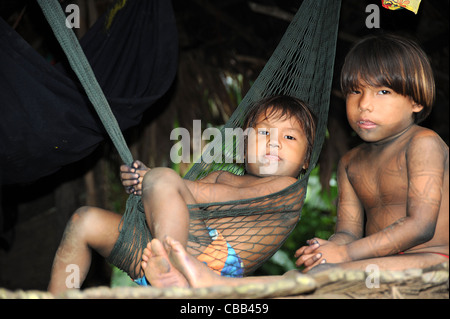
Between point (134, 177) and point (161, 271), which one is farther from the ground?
point (134, 177)

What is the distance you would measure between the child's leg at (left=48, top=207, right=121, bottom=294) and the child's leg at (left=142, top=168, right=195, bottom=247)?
0.74 ft

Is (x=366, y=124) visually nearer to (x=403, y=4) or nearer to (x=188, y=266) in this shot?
(x=403, y=4)

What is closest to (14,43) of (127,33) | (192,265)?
(127,33)

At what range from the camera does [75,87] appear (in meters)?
1.81

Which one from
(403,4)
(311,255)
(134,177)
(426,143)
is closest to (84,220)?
(134,177)

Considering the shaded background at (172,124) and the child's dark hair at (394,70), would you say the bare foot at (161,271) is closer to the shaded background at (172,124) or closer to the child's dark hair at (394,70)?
the child's dark hair at (394,70)

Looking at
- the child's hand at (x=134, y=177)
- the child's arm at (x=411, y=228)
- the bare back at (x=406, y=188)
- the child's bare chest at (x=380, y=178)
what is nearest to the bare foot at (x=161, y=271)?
the child's hand at (x=134, y=177)

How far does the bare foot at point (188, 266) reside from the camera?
112cm

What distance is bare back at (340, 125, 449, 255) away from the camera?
1346 mm

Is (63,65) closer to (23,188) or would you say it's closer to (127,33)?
(127,33)

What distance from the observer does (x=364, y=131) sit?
4.95 ft

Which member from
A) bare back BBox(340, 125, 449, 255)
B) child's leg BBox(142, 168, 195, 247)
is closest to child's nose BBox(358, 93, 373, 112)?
bare back BBox(340, 125, 449, 255)

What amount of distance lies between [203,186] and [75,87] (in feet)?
2.03

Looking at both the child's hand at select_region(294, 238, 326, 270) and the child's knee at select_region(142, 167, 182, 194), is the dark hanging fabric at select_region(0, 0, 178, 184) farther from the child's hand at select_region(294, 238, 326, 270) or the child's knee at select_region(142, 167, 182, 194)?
the child's hand at select_region(294, 238, 326, 270)
